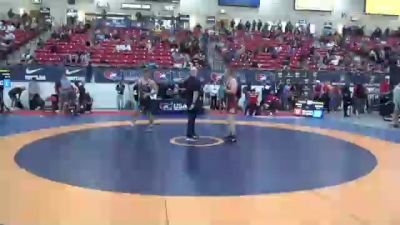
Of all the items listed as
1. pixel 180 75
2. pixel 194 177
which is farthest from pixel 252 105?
pixel 194 177

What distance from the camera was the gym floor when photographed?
17.2ft

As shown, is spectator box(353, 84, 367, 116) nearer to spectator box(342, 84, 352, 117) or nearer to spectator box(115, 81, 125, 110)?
spectator box(342, 84, 352, 117)

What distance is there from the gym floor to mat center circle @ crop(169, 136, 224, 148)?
2cm

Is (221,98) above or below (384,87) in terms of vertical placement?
below

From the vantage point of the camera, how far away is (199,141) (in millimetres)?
10422

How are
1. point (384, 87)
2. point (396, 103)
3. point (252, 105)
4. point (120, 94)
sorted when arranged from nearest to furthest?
point (396, 103)
point (252, 105)
point (120, 94)
point (384, 87)

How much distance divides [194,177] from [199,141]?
136 inches

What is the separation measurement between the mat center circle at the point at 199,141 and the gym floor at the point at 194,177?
0.08 feet

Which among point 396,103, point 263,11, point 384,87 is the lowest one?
point 384,87

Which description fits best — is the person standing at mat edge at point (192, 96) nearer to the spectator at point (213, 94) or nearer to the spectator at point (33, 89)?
the spectator at point (213, 94)

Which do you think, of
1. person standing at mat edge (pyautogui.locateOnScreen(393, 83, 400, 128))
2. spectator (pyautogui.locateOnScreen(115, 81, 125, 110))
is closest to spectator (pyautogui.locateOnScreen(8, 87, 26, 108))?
spectator (pyautogui.locateOnScreen(115, 81, 125, 110))

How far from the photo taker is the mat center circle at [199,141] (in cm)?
998

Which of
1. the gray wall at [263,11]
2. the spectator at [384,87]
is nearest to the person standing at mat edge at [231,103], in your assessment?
the spectator at [384,87]

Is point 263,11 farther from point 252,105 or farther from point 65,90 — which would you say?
point 65,90
